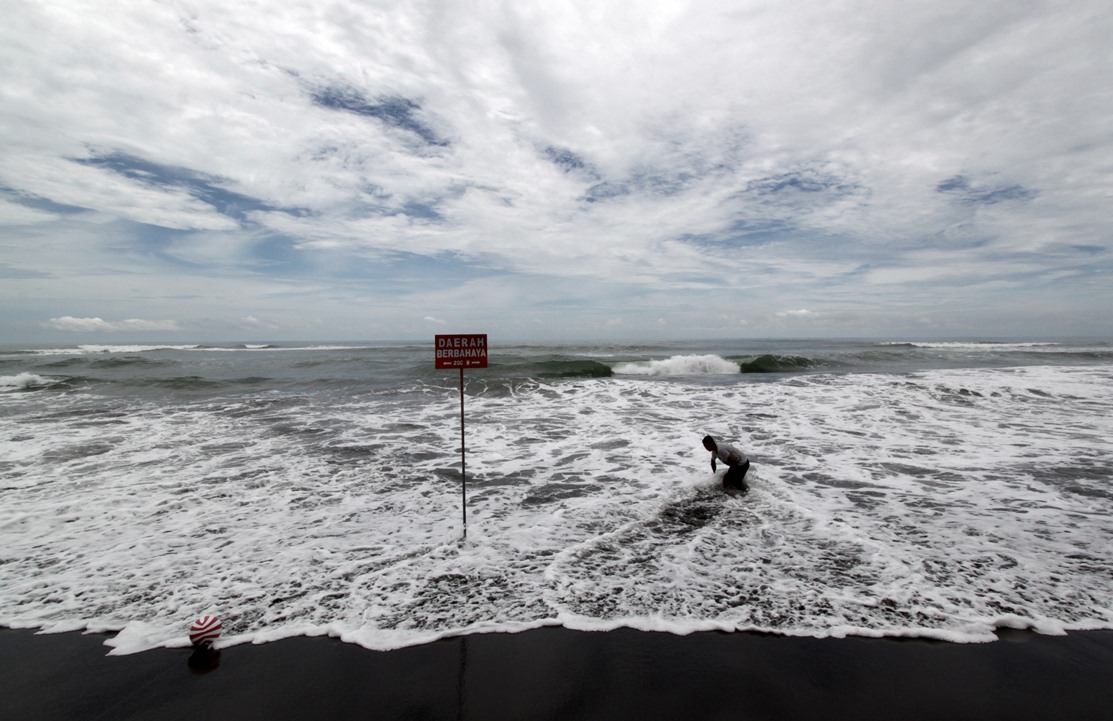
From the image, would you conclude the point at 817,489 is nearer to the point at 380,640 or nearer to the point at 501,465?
the point at 501,465

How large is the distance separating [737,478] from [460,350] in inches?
200

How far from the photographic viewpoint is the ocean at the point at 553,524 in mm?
4625

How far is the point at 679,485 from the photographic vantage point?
326 inches

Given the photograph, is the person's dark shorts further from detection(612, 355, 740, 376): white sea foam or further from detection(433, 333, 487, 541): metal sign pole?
detection(612, 355, 740, 376): white sea foam

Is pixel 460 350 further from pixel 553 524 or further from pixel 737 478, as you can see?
pixel 737 478

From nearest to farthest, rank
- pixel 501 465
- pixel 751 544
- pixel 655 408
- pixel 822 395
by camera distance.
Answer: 1. pixel 751 544
2. pixel 501 465
3. pixel 655 408
4. pixel 822 395

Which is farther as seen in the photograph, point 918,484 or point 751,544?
point 918,484

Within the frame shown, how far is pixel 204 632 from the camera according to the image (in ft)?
13.1

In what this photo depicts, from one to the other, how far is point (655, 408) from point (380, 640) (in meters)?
13.4

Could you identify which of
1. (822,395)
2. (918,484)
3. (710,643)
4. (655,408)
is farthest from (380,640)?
(822,395)

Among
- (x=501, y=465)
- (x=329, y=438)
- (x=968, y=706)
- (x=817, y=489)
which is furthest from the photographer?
(x=329, y=438)

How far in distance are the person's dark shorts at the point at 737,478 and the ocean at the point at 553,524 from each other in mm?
253

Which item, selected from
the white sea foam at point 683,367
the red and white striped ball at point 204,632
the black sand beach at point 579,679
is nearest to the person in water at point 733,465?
the black sand beach at point 579,679

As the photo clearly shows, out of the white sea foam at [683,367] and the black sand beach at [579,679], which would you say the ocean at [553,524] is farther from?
the white sea foam at [683,367]
